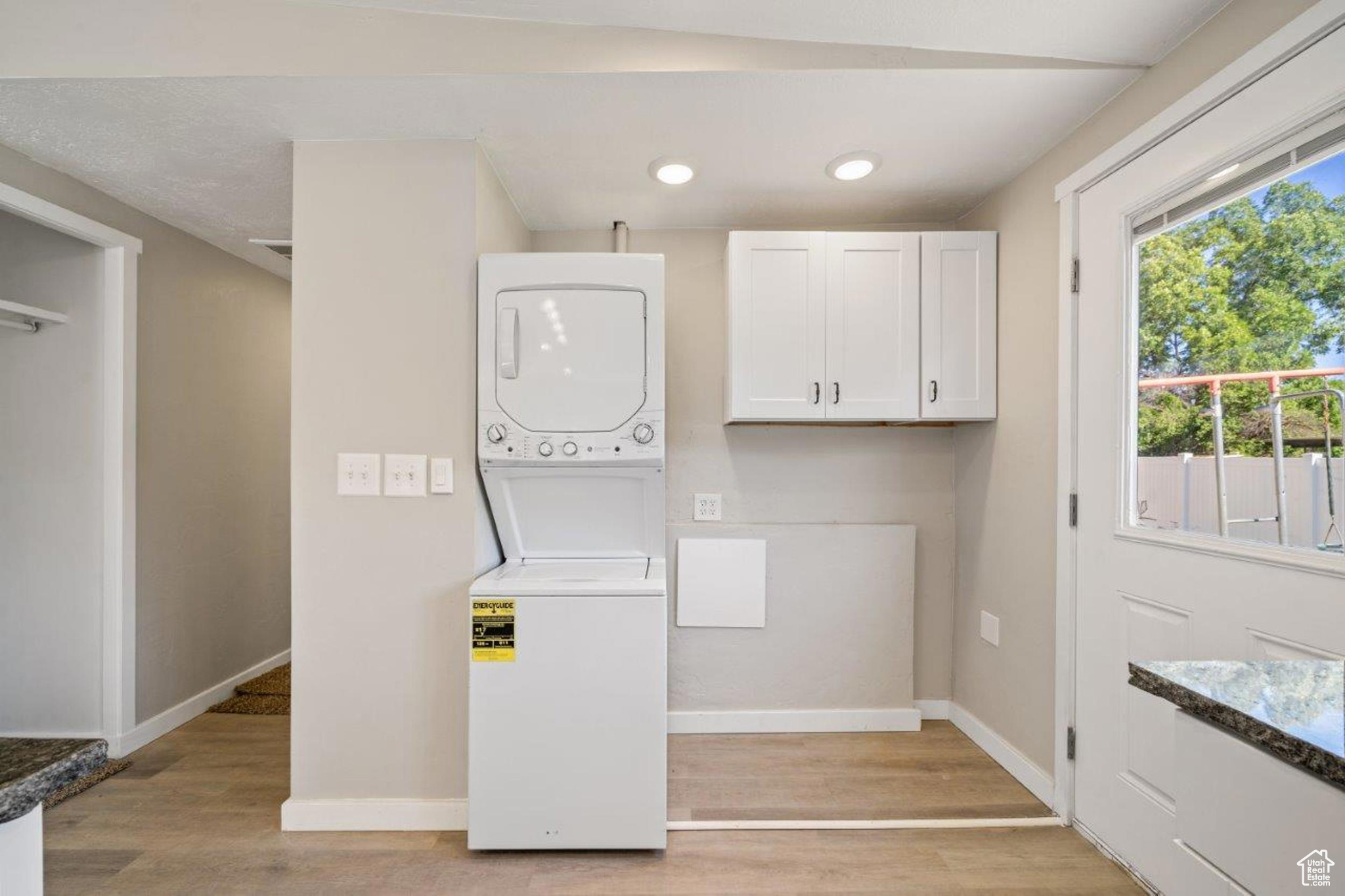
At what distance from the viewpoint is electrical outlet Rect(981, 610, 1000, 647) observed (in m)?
2.51

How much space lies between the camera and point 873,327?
2.53 metres

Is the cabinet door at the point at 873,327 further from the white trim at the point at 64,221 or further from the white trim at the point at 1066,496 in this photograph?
the white trim at the point at 64,221

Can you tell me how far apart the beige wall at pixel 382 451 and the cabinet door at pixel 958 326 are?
1760 millimetres

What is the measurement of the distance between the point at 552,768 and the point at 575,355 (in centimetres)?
133

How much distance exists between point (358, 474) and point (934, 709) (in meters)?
2.68

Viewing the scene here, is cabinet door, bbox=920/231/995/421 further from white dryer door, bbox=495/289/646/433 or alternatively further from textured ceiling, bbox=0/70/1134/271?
white dryer door, bbox=495/289/646/433

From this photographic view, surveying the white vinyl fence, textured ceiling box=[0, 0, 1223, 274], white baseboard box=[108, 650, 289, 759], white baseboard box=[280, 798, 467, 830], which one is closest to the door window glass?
the white vinyl fence

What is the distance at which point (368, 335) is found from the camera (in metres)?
2.08

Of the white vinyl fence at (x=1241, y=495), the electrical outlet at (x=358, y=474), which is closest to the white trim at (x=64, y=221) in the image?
the electrical outlet at (x=358, y=474)

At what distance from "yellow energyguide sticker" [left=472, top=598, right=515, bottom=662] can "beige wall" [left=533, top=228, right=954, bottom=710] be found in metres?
1.12

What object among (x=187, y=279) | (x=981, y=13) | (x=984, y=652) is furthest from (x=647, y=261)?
(x=187, y=279)

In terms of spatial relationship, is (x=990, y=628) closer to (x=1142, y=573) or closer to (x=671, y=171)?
(x=1142, y=573)

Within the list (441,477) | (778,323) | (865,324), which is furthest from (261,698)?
(865,324)

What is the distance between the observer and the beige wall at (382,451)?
2.08 meters
